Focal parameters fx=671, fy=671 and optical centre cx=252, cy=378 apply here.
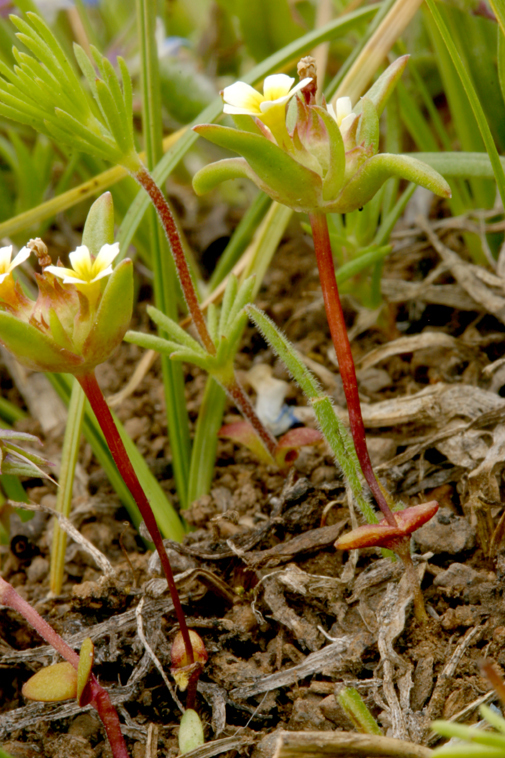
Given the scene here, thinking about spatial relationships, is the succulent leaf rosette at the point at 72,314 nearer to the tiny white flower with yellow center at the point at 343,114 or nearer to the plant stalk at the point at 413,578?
the tiny white flower with yellow center at the point at 343,114

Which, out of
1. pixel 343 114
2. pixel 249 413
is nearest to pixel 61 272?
pixel 343 114

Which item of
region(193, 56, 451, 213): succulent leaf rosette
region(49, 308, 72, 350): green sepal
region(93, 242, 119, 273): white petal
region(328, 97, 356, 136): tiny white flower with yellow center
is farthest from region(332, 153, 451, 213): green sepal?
region(49, 308, 72, 350): green sepal

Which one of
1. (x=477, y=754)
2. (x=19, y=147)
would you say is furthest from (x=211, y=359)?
(x=19, y=147)

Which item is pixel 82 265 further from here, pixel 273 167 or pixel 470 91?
pixel 470 91

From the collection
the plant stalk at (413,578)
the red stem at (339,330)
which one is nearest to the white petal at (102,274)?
the red stem at (339,330)

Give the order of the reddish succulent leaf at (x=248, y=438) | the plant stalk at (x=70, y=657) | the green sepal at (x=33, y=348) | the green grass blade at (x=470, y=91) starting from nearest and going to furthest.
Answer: the green sepal at (x=33, y=348), the plant stalk at (x=70, y=657), the green grass blade at (x=470, y=91), the reddish succulent leaf at (x=248, y=438)

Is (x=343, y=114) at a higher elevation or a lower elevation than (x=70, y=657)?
higher
